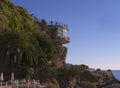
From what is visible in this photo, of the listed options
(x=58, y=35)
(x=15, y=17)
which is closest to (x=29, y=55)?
(x=15, y=17)

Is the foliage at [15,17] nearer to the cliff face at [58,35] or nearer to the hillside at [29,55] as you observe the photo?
the hillside at [29,55]

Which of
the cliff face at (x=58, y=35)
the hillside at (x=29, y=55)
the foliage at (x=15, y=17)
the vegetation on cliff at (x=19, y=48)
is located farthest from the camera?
the cliff face at (x=58, y=35)

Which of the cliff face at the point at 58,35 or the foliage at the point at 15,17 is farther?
the cliff face at the point at 58,35

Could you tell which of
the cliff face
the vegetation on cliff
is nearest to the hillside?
the vegetation on cliff

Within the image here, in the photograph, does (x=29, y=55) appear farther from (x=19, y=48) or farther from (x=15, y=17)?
(x=15, y=17)

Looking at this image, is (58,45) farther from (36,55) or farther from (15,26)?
(36,55)

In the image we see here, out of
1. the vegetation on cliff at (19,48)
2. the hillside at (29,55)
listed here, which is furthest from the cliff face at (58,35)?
the vegetation on cliff at (19,48)

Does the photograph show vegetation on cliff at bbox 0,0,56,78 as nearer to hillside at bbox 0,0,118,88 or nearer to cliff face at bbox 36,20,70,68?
hillside at bbox 0,0,118,88

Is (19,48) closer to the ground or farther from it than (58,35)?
closer to the ground

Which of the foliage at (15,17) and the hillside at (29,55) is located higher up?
the foliage at (15,17)

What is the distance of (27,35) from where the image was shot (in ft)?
149

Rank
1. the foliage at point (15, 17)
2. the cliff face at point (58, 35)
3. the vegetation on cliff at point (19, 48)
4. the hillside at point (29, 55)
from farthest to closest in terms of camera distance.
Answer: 1. the cliff face at point (58, 35)
2. the foliage at point (15, 17)
3. the hillside at point (29, 55)
4. the vegetation on cliff at point (19, 48)

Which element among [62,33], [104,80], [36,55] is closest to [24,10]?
[62,33]

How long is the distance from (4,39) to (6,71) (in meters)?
4.62
